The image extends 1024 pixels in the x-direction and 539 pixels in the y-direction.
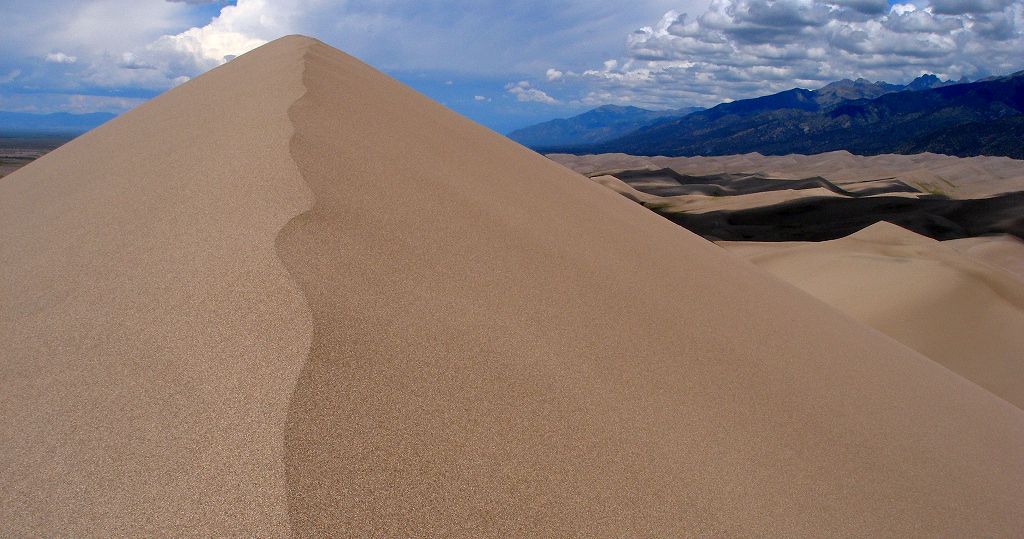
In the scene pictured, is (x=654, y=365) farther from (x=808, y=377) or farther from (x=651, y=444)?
(x=808, y=377)

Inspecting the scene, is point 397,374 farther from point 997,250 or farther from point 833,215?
point 833,215

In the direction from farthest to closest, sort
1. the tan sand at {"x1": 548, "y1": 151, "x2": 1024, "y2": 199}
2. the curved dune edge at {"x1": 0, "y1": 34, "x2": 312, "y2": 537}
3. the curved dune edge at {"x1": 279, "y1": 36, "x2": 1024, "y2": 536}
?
the tan sand at {"x1": 548, "y1": 151, "x2": 1024, "y2": 199} < the curved dune edge at {"x1": 279, "y1": 36, "x2": 1024, "y2": 536} < the curved dune edge at {"x1": 0, "y1": 34, "x2": 312, "y2": 537}

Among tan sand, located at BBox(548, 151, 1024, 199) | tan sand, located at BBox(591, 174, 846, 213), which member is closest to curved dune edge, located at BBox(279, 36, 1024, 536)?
tan sand, located at BBox(591, 174, 846, 213)

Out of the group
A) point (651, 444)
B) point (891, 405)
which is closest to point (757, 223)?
point (891, 405)

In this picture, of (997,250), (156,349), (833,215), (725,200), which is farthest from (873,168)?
(156,349)

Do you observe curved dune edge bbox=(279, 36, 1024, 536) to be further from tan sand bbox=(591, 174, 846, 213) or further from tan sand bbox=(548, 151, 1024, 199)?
tan sand bbox=(548, 151, 1024, 199)
